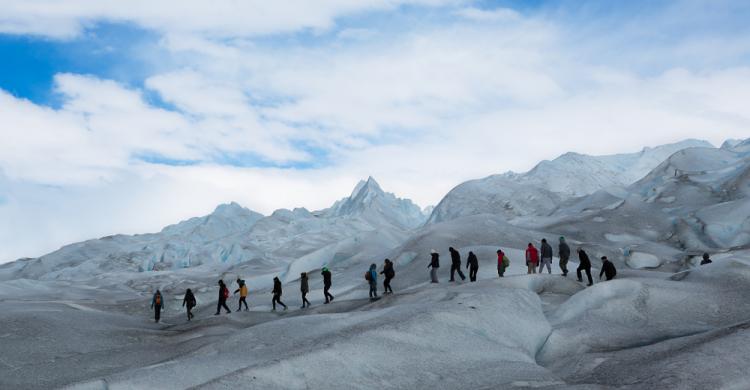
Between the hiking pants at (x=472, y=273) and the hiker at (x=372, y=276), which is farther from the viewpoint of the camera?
the hiking pants at (x=472, y=273)

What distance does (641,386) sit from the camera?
368 inches

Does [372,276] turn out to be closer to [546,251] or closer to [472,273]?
[472,273]

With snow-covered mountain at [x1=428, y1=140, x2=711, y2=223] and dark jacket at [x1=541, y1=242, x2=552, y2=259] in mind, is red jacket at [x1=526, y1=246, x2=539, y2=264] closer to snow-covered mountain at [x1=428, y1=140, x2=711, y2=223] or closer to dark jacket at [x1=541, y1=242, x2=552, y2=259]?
dark jacket at [x1=541, y1=242, x2=552, y2=259]

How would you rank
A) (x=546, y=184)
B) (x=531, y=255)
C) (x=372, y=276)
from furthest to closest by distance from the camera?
(x=546, y=184) < (x=531, y=255) < (x=372, y=276)

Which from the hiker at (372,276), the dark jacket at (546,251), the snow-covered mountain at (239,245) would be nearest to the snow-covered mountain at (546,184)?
the snow-covered mountain at (239,245)

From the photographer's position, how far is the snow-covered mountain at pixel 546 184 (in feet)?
369

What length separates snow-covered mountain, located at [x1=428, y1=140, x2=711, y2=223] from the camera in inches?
4432

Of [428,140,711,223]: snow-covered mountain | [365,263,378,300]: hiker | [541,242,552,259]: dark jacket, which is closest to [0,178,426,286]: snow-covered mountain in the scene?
[428,140,711,223]: snow-covered mountain

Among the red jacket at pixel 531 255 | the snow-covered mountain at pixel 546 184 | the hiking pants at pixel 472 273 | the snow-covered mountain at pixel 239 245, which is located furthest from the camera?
the snow-covered mountain at pixel 546 184

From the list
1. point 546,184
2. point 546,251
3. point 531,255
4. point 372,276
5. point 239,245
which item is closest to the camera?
point 372,276

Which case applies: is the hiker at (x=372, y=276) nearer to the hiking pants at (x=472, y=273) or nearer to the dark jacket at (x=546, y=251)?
the hiking pants at (x=472, y=273)

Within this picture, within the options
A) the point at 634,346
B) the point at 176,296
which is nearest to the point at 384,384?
the point at 634,346

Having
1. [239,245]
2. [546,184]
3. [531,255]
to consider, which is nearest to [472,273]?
[531,255]

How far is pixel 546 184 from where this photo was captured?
446 feet
